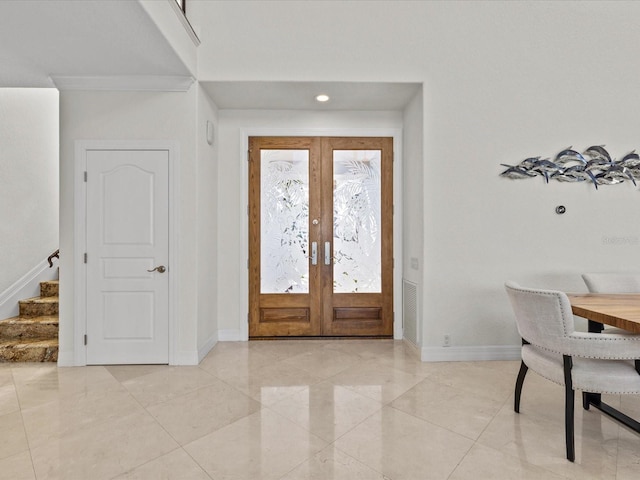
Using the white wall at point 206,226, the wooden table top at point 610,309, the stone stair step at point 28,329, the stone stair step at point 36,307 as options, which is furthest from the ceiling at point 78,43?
the wooden table top at point 610,309

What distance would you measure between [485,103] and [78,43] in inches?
137

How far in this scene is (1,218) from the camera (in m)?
4.01

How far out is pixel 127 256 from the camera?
325 cm

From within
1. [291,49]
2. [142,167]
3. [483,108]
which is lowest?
[142,167]

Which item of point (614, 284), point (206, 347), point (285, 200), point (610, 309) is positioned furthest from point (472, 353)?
point (206, 347)

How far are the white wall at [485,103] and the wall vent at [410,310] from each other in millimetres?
207

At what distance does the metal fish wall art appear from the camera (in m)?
3.38

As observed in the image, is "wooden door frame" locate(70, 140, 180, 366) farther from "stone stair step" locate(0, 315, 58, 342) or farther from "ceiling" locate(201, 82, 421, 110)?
"ceiling" locate(201, 82, 421, 110)

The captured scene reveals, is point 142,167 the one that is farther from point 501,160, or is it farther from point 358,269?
point 501,160

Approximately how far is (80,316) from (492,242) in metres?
3.97

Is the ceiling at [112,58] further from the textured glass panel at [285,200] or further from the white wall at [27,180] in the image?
the white wall at [27,180]

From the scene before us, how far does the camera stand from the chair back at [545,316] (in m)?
1.92

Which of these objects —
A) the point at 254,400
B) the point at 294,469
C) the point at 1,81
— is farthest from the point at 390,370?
the point at 1,81

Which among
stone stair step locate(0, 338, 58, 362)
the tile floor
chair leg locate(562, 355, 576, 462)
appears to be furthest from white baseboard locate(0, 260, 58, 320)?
chair leg locate(562, 355, 576, 462)
